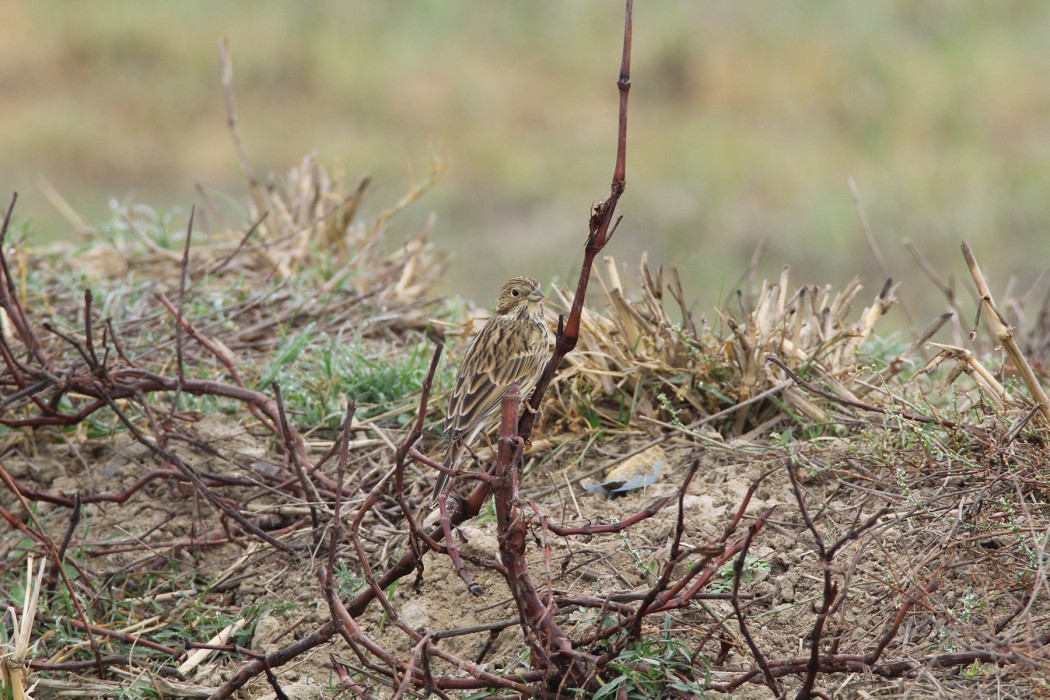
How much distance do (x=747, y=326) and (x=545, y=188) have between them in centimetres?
998

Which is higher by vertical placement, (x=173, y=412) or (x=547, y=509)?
(x=173, y=412)

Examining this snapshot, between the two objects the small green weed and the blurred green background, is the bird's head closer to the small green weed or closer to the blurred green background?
the small green weed

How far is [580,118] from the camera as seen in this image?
54.6ft

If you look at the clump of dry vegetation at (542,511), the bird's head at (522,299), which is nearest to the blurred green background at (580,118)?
the bird's head at (522,299)

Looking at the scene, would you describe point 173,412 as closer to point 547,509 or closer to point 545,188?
point 547,509

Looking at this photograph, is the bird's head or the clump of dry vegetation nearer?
the clump of dry vegetation

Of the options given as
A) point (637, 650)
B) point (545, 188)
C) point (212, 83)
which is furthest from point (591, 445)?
point (212, 83)

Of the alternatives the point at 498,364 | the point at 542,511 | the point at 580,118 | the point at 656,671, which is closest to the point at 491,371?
the point at 498,364

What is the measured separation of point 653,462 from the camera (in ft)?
14.6

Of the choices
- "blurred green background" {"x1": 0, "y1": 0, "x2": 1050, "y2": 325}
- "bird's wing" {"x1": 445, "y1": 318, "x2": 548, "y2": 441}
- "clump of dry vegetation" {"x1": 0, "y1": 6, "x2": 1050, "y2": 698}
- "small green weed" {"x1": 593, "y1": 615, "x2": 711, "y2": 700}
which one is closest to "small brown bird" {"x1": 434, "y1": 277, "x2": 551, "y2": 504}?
"bird's wing" {"x1": 445, "y1": 318, "x2": 548, "y2": 441}

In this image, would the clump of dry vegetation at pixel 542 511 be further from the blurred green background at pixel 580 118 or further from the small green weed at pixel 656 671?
the blurred green background at pixel 580 118

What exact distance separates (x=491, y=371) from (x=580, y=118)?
12384 mm

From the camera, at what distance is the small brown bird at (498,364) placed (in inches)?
177

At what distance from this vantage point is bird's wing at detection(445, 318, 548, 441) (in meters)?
4.50
